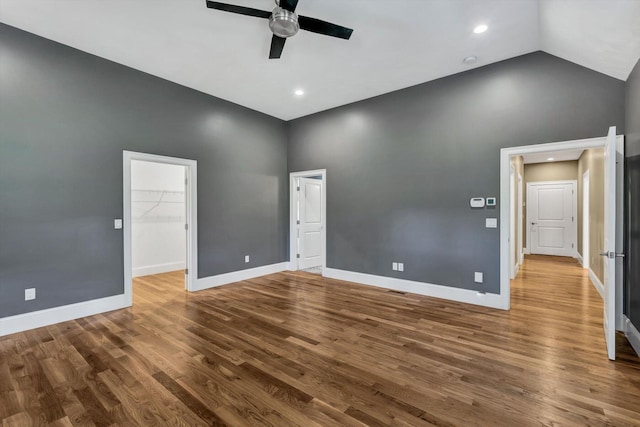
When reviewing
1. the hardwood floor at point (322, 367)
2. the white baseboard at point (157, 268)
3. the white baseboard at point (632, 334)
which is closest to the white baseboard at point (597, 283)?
the hardwood floor at point (322, 367)

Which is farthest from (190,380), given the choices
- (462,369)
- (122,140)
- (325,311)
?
(122,140)

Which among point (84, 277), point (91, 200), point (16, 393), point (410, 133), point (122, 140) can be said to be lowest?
point (16, 393)

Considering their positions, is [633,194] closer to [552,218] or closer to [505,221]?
[505,221]

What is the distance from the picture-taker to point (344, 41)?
10.7 ft

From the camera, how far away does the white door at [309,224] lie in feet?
20.5

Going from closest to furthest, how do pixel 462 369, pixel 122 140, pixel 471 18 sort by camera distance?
pixel 462 369 < pixel 471 18 < pixel 122 140

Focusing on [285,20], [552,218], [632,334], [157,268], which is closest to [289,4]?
[285,20]

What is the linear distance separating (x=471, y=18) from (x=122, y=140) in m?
4.40

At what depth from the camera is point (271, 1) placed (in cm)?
265

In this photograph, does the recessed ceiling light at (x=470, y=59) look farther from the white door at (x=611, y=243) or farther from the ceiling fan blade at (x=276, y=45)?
the ceiling fan blade at (x=276, y=45)

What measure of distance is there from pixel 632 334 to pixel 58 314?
611cm

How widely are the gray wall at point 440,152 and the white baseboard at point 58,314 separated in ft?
11.2

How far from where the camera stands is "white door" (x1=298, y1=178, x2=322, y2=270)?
20.5ft

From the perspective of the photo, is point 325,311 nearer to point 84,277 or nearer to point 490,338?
point 490,338
